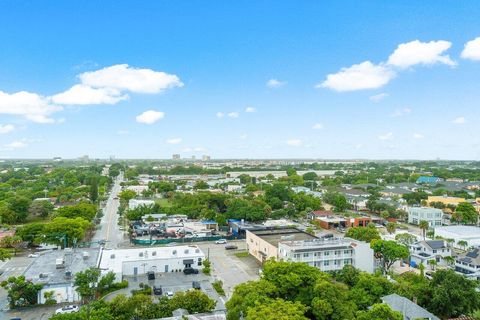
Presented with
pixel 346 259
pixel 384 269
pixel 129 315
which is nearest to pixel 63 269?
pixel 129 315

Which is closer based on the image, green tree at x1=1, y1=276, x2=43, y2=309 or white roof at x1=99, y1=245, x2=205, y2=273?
green tree at x1=1, y1=276, x2=43, y2=309

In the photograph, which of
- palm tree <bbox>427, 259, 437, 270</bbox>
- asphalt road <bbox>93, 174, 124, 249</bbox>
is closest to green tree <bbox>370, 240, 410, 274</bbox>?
palm tree <bbox>427, 259, 437, 270</bbox>

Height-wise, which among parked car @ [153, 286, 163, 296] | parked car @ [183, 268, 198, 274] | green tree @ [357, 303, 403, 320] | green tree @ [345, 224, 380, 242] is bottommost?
parked car @ [183, 268, 198, 274]

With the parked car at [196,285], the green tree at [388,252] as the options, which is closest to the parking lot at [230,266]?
the parked car at [196,285]

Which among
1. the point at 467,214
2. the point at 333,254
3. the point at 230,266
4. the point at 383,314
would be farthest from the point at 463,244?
the point at 383,314

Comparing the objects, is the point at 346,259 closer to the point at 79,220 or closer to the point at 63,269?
the point at 63,269

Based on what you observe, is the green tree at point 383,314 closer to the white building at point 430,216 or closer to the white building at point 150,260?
the white building at point 150,260

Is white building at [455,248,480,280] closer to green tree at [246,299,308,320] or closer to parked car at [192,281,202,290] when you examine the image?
green tree at [246,299,308,320]
